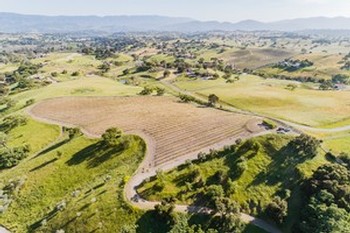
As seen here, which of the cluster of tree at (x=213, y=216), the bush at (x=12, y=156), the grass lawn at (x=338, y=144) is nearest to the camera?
the cluster of tree at (x=213, y=216)

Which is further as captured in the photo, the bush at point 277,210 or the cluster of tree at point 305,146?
the cluster of tree at point 305,146

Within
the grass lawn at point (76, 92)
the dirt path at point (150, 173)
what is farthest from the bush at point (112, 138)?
the grass lawn at point (76, 92)

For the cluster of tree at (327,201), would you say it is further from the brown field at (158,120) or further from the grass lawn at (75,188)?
the grass lawn at (75,188)

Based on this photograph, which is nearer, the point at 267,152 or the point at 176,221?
the point at 176,221

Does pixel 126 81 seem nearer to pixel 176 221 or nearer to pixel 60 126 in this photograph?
pixel 60 126

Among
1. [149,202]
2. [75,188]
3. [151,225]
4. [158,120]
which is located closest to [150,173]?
[149,202]

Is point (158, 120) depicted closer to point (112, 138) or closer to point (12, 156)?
point (112, 138)

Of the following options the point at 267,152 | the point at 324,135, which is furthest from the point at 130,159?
the point at 324,135
